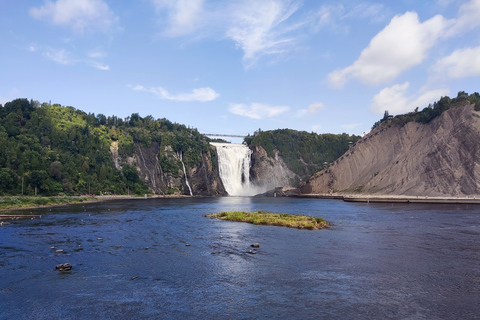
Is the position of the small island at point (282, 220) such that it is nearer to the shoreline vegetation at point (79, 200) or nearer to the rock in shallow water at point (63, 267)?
the rock in shallow water at point (63, 267)

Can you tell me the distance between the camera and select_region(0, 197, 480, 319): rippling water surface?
19.8 meters

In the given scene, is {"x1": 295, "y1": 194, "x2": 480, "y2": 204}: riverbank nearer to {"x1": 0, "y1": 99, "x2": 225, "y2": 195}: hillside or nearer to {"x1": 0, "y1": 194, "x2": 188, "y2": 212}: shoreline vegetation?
{"x1": 0, "y1": 99, "x2": 225, "y2": 195}: hillside

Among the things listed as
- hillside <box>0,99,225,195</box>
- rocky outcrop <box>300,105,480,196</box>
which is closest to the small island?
rocky outcrop <box>300,105,480,196</box>

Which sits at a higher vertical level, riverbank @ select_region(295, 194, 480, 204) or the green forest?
the green forest

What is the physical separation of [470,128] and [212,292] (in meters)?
114

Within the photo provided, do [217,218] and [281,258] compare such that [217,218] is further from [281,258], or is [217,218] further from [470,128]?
[470,128]

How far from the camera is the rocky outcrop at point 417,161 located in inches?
4149

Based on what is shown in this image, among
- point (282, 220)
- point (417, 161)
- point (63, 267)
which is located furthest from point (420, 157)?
point (63, 267)

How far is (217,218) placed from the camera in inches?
2435

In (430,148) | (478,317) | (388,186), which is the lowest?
(478,317)

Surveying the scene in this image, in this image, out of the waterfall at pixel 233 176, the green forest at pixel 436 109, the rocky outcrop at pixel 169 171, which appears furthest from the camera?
the waterfall at pixel 233 176

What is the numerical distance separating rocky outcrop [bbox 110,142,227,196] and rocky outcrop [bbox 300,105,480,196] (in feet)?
182

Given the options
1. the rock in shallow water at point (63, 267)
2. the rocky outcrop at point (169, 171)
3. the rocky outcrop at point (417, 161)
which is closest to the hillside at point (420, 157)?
the rocky outcrop at point (417, 161)

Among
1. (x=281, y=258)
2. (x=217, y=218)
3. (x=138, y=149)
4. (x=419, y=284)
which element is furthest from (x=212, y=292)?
(x=138, y=149)
